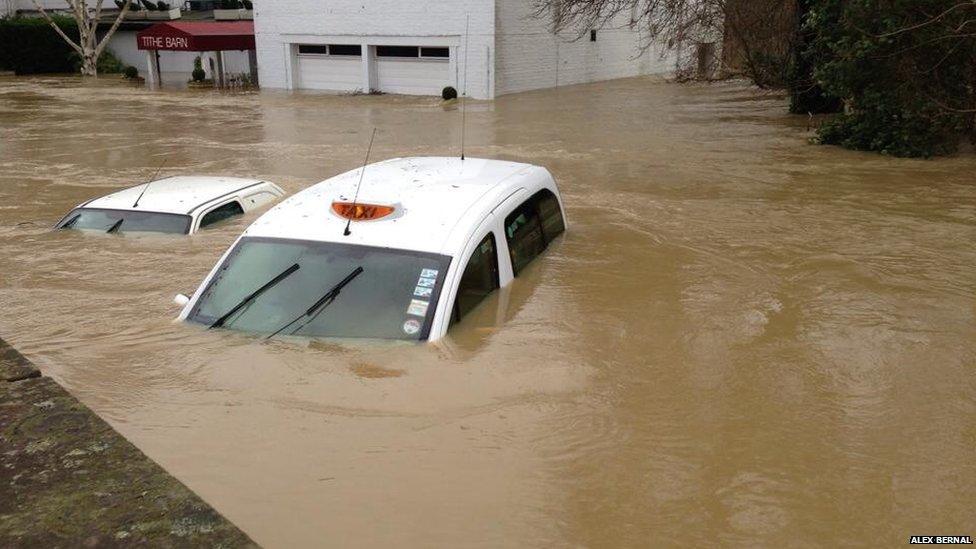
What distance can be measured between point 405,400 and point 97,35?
47.0 metres

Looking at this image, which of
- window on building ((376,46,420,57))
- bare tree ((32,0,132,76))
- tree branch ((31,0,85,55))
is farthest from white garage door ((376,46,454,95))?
tree branch ((31,0,85,55))

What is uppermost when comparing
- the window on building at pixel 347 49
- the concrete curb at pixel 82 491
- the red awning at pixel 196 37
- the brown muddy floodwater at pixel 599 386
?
the red awning at pixel 196 37

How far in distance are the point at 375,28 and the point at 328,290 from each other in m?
27.5

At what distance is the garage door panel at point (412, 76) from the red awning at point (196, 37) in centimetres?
Answer: 702

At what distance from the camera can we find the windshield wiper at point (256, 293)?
562 cm

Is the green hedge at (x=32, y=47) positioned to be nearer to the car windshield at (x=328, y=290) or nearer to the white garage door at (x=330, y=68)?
the white garage door at (x=330, y=68)

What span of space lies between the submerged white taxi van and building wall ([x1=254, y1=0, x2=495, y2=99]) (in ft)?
79.3

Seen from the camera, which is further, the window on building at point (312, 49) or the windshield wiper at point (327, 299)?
the window on building at point (312, 49)

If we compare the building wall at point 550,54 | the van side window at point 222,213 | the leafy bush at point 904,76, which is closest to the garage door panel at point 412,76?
the building wall at point 550,54

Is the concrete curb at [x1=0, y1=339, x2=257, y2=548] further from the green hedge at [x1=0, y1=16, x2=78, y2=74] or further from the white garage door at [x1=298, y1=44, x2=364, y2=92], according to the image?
the green hedge at [x1=0, y1=16, x2=78, y2=74]

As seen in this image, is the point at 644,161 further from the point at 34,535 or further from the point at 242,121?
the point at 34,535

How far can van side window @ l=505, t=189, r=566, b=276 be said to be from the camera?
21.7 feet

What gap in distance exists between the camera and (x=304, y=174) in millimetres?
15258

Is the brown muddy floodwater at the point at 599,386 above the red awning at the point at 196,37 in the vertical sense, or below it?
below
